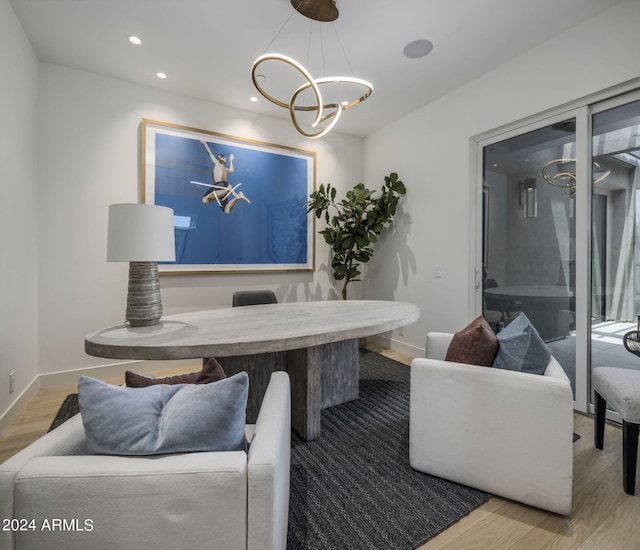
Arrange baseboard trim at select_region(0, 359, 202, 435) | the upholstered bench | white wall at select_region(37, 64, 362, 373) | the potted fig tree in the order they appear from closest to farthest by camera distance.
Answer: the upholstered bench → baseboard trim at select_region(0, 359, 202, 435) → white wall at select_region(37, 64, 362, 373) → the potted fig tree

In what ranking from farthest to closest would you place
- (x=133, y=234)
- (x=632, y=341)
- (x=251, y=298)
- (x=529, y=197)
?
1. (x=251, y=298)
2. (x=529, y=197)
3. (x=632, y=341)
4. (x=133, y=234)

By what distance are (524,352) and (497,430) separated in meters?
0.40

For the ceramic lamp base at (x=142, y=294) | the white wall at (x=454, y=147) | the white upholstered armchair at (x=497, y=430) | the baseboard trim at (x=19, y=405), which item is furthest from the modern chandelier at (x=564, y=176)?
the baseboard trim at (x=19, y=405)

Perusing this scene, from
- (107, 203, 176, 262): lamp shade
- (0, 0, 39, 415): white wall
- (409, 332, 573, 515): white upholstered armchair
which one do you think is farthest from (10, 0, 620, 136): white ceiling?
(409, 332, 573, 515): white upholstered armchair

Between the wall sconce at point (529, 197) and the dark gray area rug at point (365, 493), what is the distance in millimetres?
2032

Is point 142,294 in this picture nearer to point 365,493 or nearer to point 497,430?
point 365,493

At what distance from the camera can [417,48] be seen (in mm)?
2623

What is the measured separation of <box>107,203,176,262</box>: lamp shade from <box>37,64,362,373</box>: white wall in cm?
171

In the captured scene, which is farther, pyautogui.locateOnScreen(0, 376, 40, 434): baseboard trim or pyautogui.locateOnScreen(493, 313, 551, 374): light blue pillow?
pyautogui.locateOnScreen(0, 376, 40, 434): baseboard trim

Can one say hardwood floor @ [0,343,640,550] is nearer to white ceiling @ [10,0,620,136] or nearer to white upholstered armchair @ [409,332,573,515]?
white upholstered armchair @ [409,332,573,515]

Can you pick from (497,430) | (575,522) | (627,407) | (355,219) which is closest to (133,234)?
(497,430)

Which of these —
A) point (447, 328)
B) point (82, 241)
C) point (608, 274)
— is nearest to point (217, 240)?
point (82, 241)

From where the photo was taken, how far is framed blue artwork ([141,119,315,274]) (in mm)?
3262

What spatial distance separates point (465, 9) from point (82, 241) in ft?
12.0
